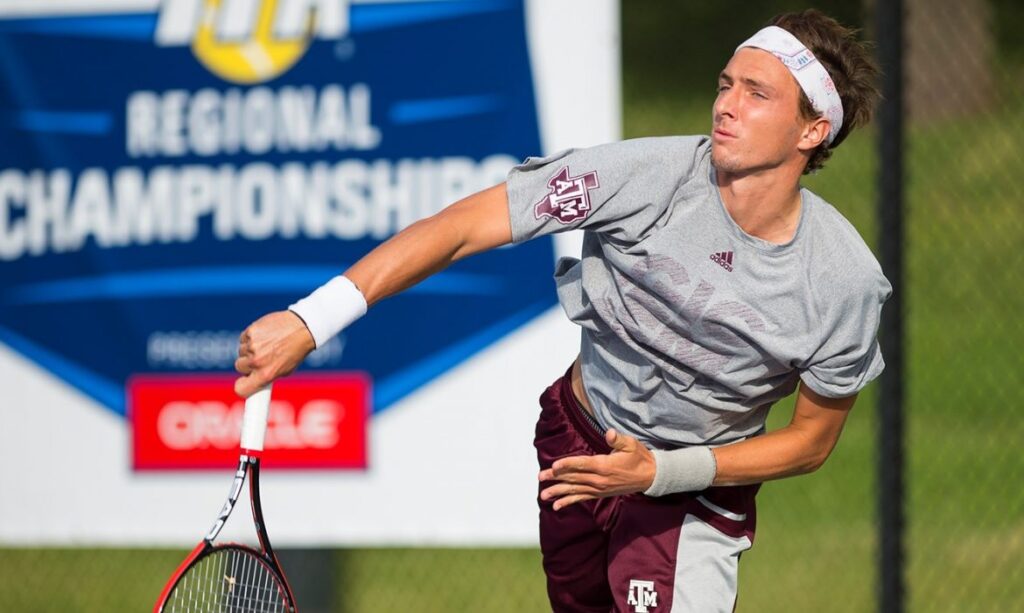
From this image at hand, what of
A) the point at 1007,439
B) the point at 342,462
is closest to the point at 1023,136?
the point at 1007,439

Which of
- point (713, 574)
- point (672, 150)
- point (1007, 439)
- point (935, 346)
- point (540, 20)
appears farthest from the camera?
point (935, 346)

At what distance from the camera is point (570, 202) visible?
2.91m

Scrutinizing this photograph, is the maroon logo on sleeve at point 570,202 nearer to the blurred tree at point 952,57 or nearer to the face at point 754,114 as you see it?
the face at point 754,114

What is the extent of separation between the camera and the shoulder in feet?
9.53

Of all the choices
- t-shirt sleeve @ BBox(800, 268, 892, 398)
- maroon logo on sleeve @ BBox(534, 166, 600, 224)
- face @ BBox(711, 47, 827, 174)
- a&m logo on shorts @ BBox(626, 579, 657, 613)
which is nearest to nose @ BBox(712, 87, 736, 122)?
face @ BBox(711, 47, 827, 174)

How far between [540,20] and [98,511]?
7.34ft

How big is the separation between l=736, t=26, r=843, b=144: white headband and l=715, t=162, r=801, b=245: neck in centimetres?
16

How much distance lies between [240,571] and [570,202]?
1.05 m

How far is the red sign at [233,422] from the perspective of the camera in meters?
4.81

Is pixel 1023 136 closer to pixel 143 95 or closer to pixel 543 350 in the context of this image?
pixel 543 350

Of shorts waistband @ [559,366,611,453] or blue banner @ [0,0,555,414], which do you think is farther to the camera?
blue banner @ [0,0,555,414]

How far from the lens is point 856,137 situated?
7961 millimetres

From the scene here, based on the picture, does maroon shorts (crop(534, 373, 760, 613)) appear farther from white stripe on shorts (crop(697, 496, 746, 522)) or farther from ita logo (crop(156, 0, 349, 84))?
ita logo (crop(156, 0, 349, 84))

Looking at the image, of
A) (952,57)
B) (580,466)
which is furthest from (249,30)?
(952,57)
